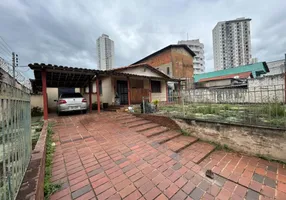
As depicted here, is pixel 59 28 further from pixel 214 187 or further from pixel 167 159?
pixel 214 187

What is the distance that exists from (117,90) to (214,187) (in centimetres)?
874

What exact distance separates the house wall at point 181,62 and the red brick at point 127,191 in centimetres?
2278

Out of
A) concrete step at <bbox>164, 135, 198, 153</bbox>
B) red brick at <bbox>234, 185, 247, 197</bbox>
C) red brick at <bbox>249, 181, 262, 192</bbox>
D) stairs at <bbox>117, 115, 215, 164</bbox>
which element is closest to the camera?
red brick at <bbox>234, 185, 247, 197</bbox>

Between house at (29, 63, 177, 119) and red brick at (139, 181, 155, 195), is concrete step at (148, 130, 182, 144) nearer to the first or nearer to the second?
red brick at (139, 181, 155, 195)

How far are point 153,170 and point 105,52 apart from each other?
75.0 ft

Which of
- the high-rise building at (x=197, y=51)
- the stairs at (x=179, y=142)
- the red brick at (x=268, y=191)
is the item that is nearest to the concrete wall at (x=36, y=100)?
the stairs at (x=179, y=142)

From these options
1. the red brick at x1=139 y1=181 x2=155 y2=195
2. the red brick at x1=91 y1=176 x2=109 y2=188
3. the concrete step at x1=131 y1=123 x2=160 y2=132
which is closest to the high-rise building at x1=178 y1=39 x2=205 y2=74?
the concrete step at x1=131 y1=123 x2=160 y2=132

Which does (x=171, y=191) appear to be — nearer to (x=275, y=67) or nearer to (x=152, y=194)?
(x=152, y=194)

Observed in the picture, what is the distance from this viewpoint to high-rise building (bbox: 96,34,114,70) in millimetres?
20719

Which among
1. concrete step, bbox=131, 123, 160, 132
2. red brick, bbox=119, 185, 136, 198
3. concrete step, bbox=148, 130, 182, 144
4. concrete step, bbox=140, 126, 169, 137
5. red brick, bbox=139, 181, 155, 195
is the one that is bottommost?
red brick, bbox=139, 181, 155, 195

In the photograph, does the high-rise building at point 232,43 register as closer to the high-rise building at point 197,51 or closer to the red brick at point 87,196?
the high-rise building at point 197,51

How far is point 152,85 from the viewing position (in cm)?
1234

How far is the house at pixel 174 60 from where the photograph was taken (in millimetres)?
22875

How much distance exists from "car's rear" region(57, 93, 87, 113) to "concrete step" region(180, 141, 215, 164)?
635 cm
